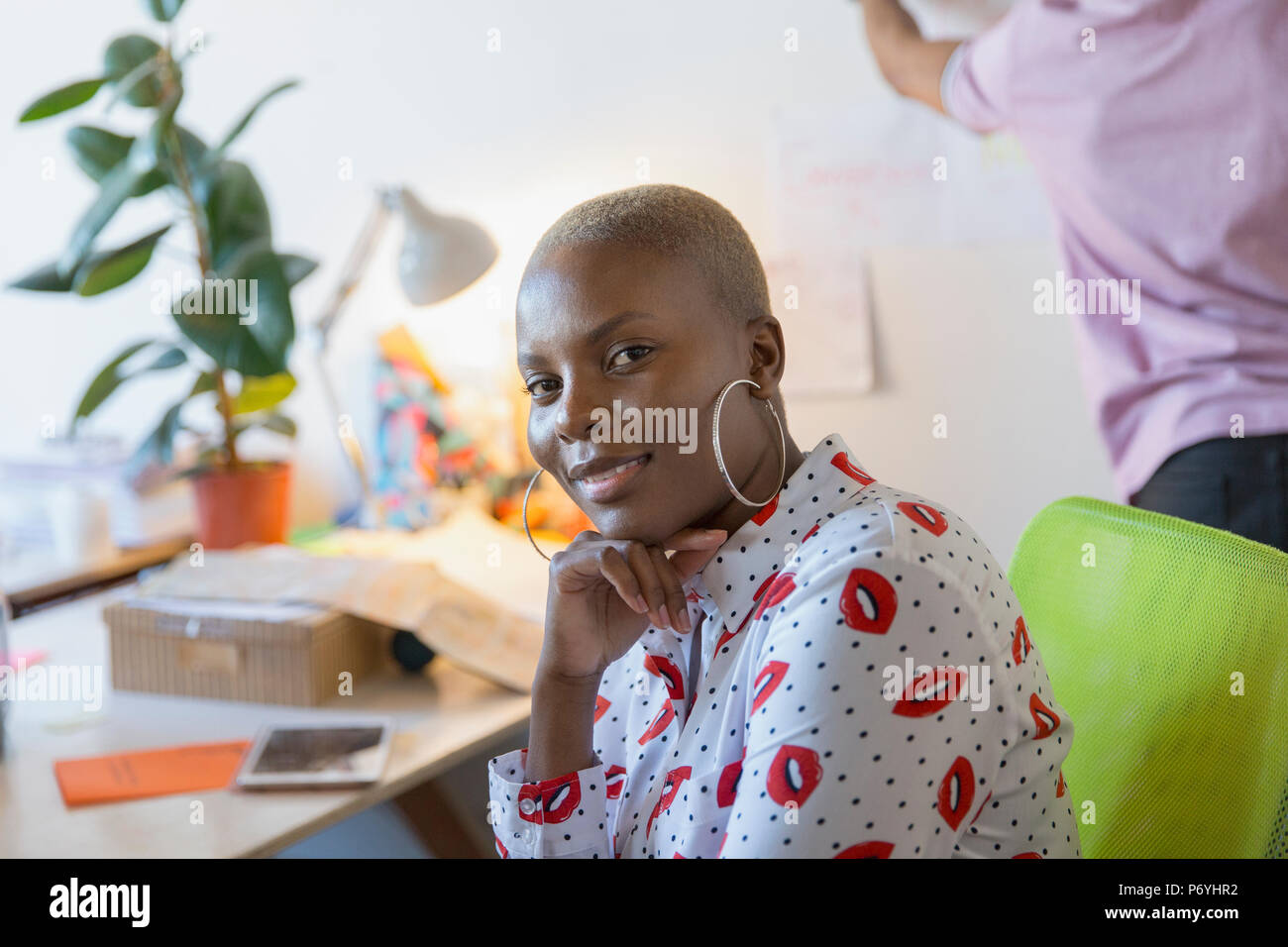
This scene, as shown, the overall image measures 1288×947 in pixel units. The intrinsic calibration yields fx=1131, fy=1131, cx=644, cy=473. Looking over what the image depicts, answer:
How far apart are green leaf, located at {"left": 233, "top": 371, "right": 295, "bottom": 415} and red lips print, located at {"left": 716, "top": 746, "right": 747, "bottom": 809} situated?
4.57 ft

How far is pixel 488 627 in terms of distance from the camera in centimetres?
140

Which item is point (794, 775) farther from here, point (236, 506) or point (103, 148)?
point (103, 148)

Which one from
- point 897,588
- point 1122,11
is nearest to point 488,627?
point 897,588

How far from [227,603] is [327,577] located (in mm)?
121

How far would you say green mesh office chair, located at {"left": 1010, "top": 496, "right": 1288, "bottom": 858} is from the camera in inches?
29.2

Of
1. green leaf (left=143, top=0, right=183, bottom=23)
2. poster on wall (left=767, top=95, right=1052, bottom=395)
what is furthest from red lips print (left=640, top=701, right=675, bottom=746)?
green leaf (left=143, top=0, right=183, bottom=23)

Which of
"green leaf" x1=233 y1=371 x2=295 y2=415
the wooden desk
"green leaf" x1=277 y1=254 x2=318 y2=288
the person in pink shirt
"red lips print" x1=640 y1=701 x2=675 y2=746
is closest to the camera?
"red lips print" x1=640 y1=701 x2=675 y2=746

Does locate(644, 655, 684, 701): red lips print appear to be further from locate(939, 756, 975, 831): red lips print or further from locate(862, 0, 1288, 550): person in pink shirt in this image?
locate(862, 0, 1288, 550): person in pink shirt

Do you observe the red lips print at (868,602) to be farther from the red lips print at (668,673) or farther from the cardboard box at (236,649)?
the cardboard box at (236,649)

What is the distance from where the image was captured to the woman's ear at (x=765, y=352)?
80cm

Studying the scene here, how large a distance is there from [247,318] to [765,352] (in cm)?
103

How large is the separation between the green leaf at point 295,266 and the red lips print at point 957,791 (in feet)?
4.19

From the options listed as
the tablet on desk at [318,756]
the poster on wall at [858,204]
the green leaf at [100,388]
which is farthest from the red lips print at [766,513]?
the green leaf at [100,388]

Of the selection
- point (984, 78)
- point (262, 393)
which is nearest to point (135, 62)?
A: point (262, 393)
